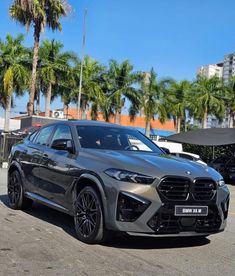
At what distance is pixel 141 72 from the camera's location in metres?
50.1

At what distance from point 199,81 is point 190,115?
190 inches

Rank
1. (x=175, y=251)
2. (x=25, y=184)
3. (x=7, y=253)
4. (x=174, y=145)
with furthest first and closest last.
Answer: (x=174, y=145), (x=25, y=184), (x=175, y=251), (x=7, y=253)

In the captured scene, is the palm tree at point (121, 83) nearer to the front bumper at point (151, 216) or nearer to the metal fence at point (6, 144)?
the metal fence at point (6, 144)

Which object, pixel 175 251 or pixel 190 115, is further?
pixel 190 115

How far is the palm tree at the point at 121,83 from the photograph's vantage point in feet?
163

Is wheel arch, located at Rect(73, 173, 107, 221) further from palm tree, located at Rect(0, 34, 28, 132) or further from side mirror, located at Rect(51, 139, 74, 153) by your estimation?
palm tree, located at Rect(0, 34, 28, 132)

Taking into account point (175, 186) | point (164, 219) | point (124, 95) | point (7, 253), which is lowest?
point (7, 253)

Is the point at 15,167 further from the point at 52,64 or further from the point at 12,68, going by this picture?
the point at 52,64

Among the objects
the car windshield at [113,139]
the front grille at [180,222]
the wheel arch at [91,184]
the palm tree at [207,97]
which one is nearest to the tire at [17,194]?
the car windshield at [113,139]

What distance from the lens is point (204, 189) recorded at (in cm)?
613

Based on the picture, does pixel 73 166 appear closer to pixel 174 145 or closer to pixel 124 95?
pixel 174 145

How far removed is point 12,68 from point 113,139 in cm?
3328

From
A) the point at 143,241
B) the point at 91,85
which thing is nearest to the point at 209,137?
the point at 143,241

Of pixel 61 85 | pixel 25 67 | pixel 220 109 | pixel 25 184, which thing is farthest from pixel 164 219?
pixel 220 109
